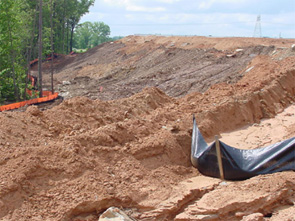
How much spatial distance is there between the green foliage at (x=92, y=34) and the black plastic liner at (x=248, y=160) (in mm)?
77408

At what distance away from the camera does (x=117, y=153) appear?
7844mm

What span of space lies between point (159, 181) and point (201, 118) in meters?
3.60

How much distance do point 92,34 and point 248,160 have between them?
81232mm

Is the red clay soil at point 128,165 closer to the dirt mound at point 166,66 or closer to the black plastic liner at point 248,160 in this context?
the black plastic liner at point 248,160

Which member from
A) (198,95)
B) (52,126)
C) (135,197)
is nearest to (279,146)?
(135,197)

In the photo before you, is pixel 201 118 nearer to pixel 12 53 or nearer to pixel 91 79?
pixel 12 53

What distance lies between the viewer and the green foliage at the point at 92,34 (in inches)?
3322

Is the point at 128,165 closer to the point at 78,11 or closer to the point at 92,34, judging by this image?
the point at 78,11

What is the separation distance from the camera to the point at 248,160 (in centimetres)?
780

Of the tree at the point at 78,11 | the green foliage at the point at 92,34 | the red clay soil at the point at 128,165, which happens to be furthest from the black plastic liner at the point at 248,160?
the green foliage at the point at 92,34

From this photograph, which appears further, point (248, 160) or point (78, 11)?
point (78, 11)

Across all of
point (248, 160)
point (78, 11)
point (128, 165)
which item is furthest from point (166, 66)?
point (78, 11)

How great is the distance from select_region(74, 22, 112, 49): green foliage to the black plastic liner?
254ft

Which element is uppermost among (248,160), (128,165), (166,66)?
(166,66)
